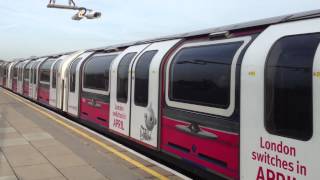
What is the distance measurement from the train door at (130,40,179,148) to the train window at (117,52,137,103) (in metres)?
0.41

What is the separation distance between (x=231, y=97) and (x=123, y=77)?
4438mm

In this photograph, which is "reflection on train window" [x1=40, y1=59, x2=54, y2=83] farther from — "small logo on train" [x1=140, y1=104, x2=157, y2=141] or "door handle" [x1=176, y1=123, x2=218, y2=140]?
"door handle" [x1=176, y1=123, x2=218, y2=140]

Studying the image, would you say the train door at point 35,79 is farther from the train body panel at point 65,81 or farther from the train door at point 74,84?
the train door at point 74,84

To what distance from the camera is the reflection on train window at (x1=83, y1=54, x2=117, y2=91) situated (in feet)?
35.7

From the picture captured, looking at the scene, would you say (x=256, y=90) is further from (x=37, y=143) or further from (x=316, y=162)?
(x=37, y=143)

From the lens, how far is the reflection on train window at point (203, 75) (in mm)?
5766

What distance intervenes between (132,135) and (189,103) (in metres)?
2.78

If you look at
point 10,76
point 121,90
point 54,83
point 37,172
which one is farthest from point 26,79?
point 37,172

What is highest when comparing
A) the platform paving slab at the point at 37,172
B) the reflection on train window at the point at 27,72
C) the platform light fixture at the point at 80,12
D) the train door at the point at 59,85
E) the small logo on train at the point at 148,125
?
the platform light fixture at the point at 80,12

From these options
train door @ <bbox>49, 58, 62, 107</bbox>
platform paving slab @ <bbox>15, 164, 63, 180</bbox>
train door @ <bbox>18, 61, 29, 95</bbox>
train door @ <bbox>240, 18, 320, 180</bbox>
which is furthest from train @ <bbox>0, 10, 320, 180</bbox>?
train door @ <bbox>18, 61, 29, 95</bbox>

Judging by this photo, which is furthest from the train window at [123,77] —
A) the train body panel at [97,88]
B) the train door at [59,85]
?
the train door at [59,85]

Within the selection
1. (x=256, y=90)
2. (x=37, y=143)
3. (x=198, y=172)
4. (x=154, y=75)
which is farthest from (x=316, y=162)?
(x=37, y=143)

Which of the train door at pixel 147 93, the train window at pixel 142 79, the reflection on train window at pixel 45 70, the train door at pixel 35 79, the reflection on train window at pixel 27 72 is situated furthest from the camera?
the reflection on train window at pixel 27 72

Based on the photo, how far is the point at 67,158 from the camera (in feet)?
25.7
